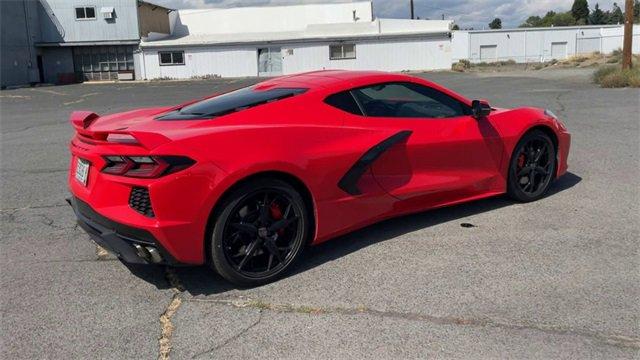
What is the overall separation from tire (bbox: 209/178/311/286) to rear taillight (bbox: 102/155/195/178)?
15.3 inches

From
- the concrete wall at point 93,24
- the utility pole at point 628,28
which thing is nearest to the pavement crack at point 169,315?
the utility pole at point 628,28

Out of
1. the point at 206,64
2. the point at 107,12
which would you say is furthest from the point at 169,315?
the point at 107,12

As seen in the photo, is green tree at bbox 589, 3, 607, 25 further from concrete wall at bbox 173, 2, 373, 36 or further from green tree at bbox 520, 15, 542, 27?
→ concrete wall at bbox 173, 2, 373, 36

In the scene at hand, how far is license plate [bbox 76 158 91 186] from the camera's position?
4000 millimetres

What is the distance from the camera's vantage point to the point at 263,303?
370 centimetres

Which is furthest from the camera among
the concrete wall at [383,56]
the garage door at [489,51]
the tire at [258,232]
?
the garage door at [489,51]

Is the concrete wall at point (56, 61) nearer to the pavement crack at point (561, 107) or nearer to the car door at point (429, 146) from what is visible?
the pavement crack at point (561, 107)

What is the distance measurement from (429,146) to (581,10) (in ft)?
451

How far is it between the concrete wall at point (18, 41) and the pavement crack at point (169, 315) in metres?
40.0

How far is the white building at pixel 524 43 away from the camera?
54531mm

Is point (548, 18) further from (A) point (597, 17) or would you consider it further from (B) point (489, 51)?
(B) point (489, 51)

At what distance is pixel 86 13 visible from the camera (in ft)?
143

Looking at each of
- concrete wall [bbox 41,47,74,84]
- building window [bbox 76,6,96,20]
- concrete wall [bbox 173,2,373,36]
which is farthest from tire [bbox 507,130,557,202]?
concrete wall [bbox 173,2,373,36]

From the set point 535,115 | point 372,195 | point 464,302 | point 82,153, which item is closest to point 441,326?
point 464,302
